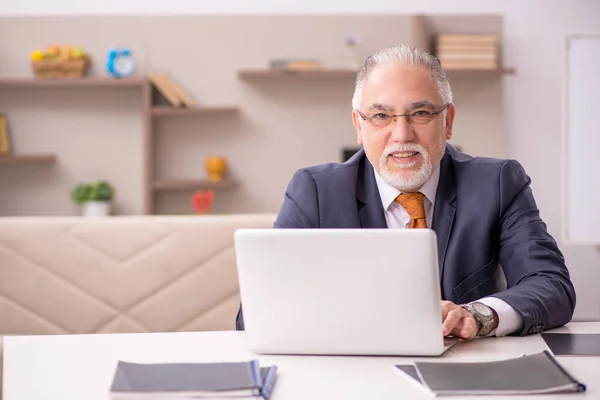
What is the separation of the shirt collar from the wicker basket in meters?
3.38

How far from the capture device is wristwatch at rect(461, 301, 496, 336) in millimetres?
1495

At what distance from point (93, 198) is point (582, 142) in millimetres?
3049

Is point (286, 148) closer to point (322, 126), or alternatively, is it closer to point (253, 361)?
point (322, 126)

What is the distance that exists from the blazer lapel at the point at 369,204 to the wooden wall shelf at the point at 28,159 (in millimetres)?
3453

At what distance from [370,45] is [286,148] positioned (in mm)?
850

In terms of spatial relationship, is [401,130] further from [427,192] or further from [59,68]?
[59,68]

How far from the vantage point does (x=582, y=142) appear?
4961 mm

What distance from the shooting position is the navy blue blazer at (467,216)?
186 centimetres

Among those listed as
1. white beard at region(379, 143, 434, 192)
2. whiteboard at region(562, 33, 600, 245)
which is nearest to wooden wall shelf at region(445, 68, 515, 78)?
whiteboard at region(562, 33, 600, 245)

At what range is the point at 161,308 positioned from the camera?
2.66 meters

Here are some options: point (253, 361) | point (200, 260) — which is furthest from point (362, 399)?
point (200, 260)

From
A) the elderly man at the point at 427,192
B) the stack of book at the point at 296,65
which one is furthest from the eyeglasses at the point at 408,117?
the stack of book at the point at 296,65

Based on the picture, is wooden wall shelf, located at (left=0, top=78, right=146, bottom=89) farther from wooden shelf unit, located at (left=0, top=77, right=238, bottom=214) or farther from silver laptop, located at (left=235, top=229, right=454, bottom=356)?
silver laptop, located at (left=235, top=229, right=454, bottom=356)

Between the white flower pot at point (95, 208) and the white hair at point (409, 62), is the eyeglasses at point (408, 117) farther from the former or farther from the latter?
the white flower pot at point (95, 208)
